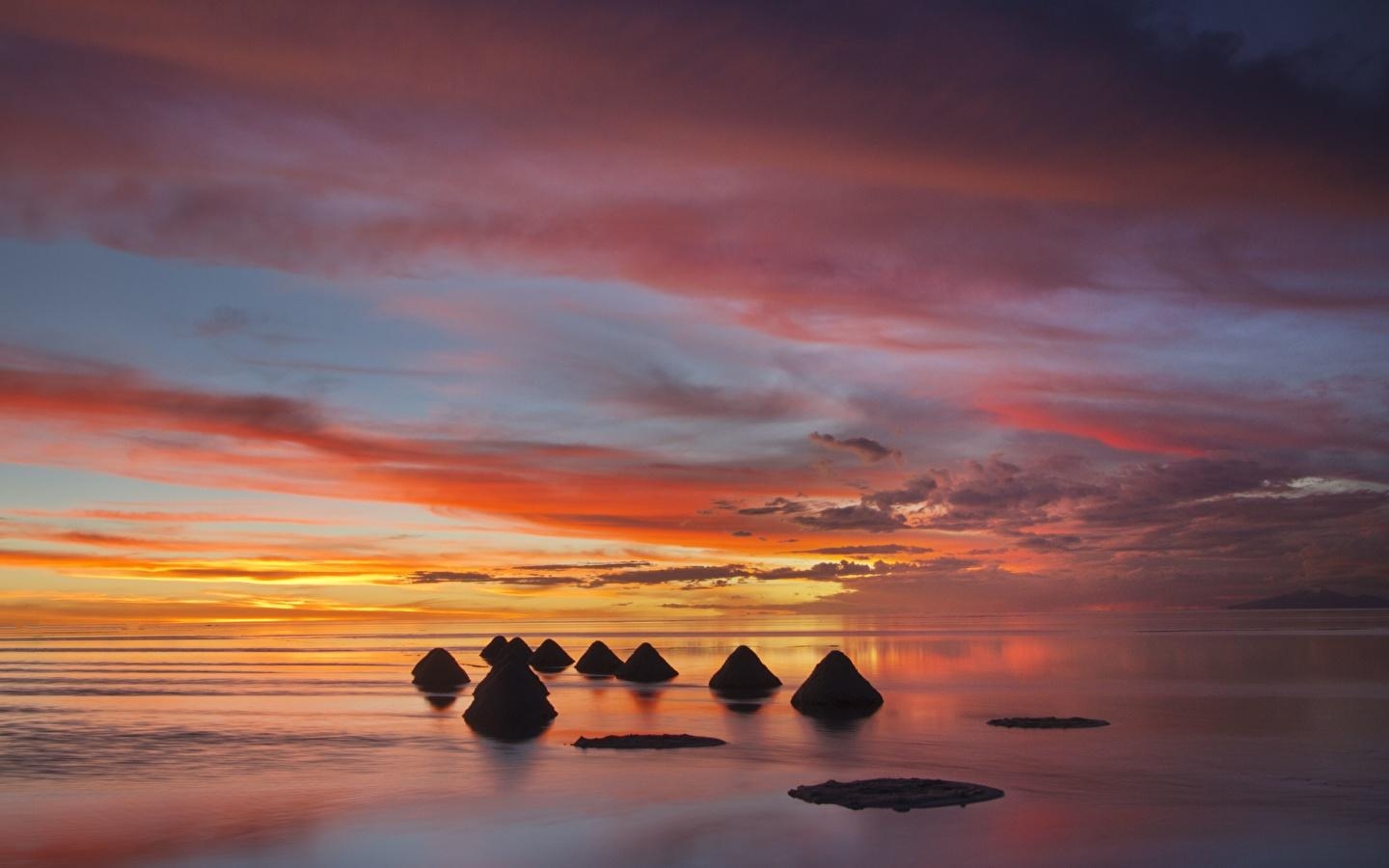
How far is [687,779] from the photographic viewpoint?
34344 millimetres

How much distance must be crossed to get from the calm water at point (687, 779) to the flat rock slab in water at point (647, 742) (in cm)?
83

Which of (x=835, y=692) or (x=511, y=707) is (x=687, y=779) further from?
(x=835, y=692)

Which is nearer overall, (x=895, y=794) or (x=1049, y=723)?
(x=895, y=794)

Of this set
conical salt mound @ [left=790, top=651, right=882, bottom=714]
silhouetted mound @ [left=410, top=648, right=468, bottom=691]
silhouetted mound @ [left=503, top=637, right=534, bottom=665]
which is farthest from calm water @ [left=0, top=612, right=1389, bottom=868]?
silhouetted mound @ [left=503, top=637, right=534, bottom=665]

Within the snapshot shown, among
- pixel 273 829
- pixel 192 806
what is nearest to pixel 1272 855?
pixel 273 829

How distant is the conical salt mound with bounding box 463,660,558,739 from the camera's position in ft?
155

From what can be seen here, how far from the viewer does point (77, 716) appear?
57281 mm

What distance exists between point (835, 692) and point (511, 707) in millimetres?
15756

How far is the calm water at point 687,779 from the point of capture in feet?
82.5

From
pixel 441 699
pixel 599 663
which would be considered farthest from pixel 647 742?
pixel 599 663

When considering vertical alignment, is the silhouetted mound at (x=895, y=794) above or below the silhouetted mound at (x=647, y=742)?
below

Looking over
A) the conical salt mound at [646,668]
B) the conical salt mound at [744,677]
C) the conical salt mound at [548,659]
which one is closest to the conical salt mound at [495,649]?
the conical salt mound at [548,659]

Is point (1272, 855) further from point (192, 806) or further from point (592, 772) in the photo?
point (192, 806)

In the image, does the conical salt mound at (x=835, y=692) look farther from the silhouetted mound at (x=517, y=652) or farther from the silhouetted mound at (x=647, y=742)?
the silhouetted mound at (x=517, y=652)
